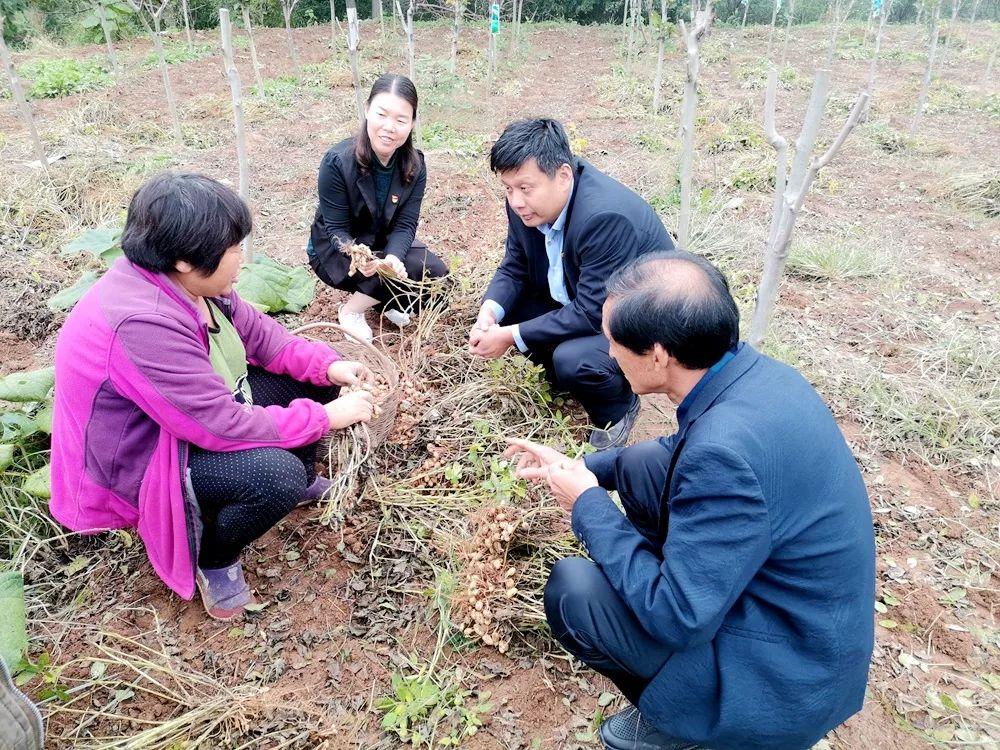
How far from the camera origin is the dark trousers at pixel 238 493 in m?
1.84

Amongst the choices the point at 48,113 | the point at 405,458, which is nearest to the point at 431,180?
the point at 405,458

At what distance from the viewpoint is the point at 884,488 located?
8.88 ft

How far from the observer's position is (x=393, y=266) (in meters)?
3.14

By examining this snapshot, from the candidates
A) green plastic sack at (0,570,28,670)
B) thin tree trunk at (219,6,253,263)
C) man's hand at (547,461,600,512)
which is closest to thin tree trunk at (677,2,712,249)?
man's hand at (547,461,600,512)

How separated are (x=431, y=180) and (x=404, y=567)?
4166 mm

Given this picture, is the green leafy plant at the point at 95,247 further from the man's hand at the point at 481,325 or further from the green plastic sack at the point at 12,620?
the man's hand at the point at 481,325

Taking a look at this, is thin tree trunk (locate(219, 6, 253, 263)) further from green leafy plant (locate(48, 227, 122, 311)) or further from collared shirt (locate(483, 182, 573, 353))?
collared shirt (locate(483, 182, 573, 353))

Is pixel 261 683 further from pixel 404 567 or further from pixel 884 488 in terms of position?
pixel 884 488

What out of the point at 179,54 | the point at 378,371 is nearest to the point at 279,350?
the point at 378,371

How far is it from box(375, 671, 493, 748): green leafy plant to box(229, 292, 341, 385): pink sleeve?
1072 millimetres

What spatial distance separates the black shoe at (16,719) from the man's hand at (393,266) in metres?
2.12

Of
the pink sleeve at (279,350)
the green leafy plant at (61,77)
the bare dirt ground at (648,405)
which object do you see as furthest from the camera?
the green leafy plant at (61,77)

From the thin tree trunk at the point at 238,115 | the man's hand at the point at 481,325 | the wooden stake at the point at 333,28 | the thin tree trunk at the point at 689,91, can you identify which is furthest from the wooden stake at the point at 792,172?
the wooden stake at the point at 333,28

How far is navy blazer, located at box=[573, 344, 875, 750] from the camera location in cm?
127
